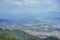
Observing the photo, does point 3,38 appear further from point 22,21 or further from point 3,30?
point 22,21

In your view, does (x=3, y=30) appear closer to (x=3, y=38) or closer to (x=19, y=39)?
(x=3, y=38)

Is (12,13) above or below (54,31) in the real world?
above

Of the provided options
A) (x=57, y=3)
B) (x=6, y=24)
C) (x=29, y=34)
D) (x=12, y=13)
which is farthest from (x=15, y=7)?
(x=57, y=3)

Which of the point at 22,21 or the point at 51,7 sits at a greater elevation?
the point at 51,7

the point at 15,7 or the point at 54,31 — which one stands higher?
the point at 15,7

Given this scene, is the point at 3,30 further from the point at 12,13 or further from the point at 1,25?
the point at 12,13

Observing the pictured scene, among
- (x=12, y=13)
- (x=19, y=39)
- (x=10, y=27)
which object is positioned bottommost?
(x=19, y=39)

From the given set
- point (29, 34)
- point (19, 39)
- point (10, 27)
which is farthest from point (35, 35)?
point (10, 27)

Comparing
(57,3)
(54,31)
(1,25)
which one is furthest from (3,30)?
(57,3)
